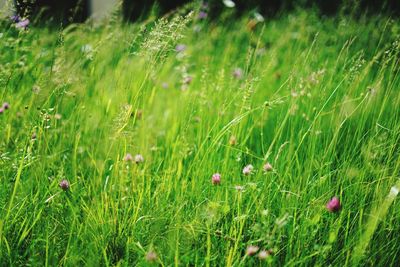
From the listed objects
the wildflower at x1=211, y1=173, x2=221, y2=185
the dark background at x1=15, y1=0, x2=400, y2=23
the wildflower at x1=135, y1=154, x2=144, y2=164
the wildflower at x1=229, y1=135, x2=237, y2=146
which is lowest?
the dark background at x1=15, y1=0, x2=400, y2=23

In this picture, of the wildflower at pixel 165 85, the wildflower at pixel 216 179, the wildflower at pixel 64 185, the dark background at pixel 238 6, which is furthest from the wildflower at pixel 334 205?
the dark background at pixel 238 6

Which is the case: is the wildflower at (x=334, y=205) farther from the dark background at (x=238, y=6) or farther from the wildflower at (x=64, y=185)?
the dark background at (x=238, y=6)

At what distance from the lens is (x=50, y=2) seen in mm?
4617

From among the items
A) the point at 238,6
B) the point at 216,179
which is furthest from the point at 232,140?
the point at 238,6

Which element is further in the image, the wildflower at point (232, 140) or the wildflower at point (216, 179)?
the wildflower at point (232, 140)

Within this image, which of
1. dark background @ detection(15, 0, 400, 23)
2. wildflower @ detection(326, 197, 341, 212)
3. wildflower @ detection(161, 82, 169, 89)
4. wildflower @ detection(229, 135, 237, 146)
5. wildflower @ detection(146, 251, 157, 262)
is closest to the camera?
wildflower @ detection(146, 251, 157, 262)

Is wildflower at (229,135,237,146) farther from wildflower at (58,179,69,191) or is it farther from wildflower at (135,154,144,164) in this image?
wildflower at (58,179,69,191)

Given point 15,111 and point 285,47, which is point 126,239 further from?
point 285,47

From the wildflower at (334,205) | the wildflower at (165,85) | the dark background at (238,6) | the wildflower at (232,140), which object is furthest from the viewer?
the dark background at (238,6)

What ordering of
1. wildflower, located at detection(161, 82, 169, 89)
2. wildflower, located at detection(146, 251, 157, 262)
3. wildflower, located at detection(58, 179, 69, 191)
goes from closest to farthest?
wildflower, located at detection(146, 251, 157, 262) < wildflower, located at detection(58, 179, 69, 191) < wildflower, located at detection(161, 82, 169, 89)

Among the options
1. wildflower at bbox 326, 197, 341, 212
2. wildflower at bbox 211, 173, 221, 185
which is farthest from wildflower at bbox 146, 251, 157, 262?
wildflower at bbox 326, 197, 341, 212

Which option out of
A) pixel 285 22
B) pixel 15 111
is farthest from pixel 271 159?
pixel 285 22

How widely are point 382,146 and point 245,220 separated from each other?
0.54m

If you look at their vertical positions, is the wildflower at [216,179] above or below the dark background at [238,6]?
above
